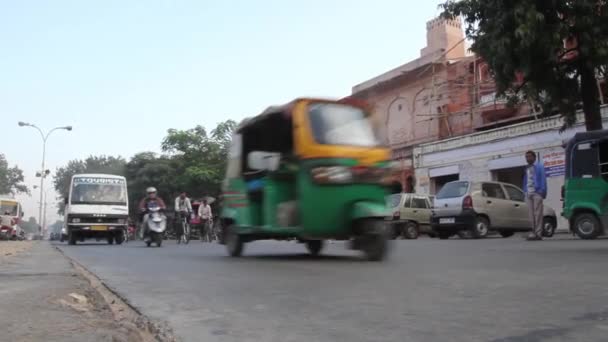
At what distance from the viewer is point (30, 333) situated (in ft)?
9.68

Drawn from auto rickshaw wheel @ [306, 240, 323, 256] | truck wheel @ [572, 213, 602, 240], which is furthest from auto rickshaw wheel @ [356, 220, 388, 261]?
truck wheel @ [572, 213, 602, 240]

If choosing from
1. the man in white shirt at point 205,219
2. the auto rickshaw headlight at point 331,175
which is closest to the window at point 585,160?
the auto rickshaw headlight at point 331,175

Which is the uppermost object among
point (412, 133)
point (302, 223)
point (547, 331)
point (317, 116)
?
point (412, 133)

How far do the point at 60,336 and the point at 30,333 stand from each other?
19cm

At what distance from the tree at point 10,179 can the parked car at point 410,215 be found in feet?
229

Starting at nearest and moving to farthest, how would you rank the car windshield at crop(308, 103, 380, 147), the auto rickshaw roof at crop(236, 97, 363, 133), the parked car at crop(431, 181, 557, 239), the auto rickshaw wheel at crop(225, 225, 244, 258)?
the car windshield at crop(308, 103, 380, 147)
the auto rickshaw roof at crop(236, 97, 363, 133)
the auto rickshaw wheel at crop(225, 225, 244, 258)
the parked car at crop(431, 181, 557, 239)

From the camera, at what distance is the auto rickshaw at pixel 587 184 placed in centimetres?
1269

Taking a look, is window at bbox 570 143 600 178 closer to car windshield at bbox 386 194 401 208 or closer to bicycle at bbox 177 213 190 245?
car windshield at bbox 386 194 401 208

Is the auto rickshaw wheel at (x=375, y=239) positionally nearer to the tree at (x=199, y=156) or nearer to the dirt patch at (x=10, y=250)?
the dirt patch at (x=10, y=250)

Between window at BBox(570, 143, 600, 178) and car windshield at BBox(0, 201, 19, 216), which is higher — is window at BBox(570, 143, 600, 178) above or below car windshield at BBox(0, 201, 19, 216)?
below

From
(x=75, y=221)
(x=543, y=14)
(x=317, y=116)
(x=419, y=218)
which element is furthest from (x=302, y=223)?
(x=75, y=221)

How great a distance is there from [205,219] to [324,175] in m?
14.8

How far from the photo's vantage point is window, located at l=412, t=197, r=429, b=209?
67.4ft

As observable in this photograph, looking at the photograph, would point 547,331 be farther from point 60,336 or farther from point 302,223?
point 302,223
